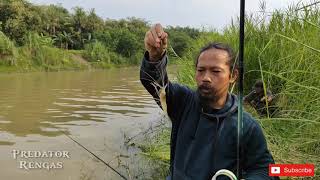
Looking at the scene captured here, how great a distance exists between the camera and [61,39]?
124ft

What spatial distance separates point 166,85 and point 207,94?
0.22m

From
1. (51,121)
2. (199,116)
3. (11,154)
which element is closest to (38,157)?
(11,154)

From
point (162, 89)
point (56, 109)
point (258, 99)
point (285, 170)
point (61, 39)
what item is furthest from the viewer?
point (61, 39)

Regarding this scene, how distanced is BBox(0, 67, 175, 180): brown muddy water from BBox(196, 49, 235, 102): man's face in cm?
339

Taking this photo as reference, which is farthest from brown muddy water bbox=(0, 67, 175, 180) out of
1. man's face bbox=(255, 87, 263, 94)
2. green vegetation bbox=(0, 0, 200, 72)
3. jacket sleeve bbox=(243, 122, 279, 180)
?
green vegetation bbox=(0, 0, 200, 72)

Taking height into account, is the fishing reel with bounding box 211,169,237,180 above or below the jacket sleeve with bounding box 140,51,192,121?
below

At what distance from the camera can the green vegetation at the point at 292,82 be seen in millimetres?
2733

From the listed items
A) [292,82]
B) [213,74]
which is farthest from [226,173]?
[292,82]

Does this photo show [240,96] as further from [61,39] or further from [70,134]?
[61,39]

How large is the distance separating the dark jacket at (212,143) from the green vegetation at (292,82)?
748mm

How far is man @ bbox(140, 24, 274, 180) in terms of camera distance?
1.60m

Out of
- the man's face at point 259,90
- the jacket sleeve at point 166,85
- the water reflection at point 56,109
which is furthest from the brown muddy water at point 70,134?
the jacket sleeve at point 166,85

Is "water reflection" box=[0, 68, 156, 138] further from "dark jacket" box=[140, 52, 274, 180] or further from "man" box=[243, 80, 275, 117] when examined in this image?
"dark jacket" box=[140, 52, 274, 180]

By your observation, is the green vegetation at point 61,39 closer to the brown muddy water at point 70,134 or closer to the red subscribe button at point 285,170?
the brown muddy water at point 70,134
